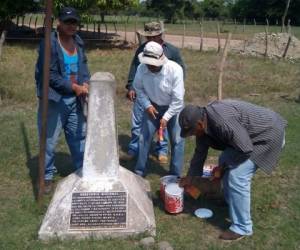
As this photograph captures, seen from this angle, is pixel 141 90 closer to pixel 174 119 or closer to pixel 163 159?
pixel 174 119

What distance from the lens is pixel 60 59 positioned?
5043 mm

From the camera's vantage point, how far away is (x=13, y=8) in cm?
1994

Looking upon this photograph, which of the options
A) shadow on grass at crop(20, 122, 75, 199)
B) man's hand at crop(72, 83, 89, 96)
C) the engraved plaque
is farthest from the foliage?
the engraved plaque

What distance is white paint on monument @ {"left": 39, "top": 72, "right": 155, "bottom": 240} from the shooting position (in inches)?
178

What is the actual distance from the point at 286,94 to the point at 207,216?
734 cm

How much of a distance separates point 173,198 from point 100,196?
79 centimetres

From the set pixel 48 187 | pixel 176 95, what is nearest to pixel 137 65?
pixel 176 95

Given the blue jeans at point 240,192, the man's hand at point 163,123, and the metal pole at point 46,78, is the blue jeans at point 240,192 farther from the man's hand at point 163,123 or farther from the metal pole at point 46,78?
the metal pole at point 46,78

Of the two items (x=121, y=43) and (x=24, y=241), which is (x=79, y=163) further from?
(x=121, y=43)

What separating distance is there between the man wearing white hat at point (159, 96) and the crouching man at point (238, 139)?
84 centimetres

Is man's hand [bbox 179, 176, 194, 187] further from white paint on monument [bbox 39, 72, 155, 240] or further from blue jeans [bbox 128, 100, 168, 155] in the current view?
blue jeans [bbox 128, 100, 168, 155]

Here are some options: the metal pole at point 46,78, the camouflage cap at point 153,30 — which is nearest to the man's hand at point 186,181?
the metal pole at point 46,78

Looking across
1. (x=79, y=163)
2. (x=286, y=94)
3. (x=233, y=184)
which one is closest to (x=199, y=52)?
(x=286, y=94)

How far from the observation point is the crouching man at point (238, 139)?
4.11 metres
